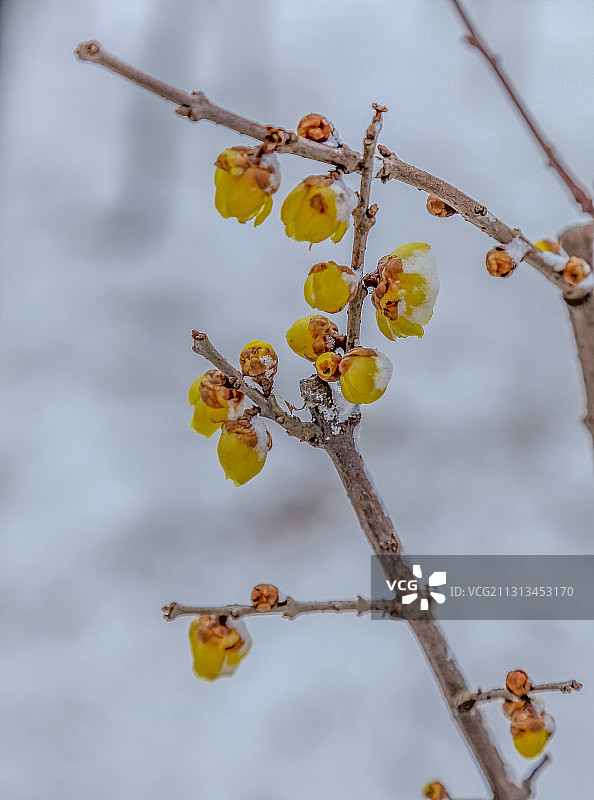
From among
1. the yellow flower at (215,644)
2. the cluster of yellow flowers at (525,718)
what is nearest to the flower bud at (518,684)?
the cluster of yellow flowers at (525,718)

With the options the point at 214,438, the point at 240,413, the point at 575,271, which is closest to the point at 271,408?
the point at 240,413

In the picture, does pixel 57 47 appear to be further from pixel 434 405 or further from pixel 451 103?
pixel 434 405

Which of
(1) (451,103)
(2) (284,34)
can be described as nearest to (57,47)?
(2) (284,34)

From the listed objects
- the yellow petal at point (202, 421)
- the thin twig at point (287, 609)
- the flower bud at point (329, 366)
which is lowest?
the thin twig at point (287, 609)

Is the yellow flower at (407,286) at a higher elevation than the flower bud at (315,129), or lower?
lower

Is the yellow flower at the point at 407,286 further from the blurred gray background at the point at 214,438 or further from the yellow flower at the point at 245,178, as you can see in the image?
the blurred gray background at the point at 214,438

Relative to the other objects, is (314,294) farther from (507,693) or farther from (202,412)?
(507,693)

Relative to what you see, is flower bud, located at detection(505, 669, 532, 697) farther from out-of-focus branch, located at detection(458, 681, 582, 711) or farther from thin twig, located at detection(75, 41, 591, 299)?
thin twig, located at detection(75, 41, 591, 299)
